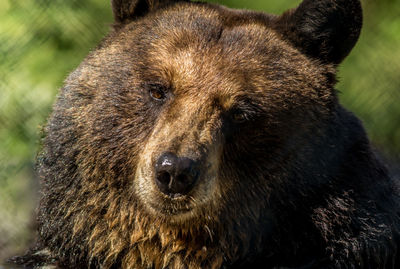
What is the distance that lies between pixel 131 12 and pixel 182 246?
1550 mm

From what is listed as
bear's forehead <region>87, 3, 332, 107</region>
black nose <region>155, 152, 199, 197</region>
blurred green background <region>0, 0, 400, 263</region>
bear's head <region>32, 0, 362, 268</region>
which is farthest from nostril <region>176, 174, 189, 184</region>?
blurred green background <region>0, 0, 400, 263</region>

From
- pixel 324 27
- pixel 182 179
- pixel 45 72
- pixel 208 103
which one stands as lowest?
pixel 45 72

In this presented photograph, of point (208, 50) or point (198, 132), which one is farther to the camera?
point (208, 50)

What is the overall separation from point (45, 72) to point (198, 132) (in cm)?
312

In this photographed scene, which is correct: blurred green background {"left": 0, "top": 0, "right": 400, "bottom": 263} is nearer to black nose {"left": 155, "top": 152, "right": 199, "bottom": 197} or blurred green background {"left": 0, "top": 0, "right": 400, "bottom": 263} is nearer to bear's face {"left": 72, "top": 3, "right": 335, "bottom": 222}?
bear's face {"left": 72, "top": 3, "right": 335, "bottom": 222}

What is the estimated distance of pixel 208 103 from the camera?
13.9 feet

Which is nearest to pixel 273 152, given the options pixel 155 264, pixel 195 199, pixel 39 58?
pixel 195 199

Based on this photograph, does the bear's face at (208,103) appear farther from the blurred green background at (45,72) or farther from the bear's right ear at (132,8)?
the blurred green background at (45,72)

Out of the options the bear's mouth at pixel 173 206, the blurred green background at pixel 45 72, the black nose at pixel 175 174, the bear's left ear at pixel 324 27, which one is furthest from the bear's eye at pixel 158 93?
the blurred green background at pixel 45 72

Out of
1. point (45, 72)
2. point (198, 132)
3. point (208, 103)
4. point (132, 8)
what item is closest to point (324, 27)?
point (208, 103)

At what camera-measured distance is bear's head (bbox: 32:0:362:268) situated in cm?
425

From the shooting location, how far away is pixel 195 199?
4.07m

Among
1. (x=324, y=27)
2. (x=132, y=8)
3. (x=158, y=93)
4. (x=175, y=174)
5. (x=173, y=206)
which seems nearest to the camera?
(x=175, y=174)

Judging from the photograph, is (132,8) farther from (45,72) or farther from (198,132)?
(45,72)
